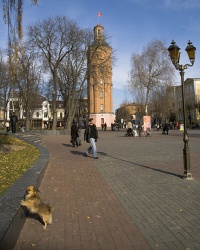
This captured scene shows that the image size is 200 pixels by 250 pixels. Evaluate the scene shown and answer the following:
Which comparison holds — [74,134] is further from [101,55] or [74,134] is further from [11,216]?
[101,55]

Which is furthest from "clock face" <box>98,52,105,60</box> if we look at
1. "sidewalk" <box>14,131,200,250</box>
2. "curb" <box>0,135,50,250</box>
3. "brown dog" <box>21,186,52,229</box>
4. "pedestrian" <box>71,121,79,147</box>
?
"brown dog" <box>21,186,52,229</box>

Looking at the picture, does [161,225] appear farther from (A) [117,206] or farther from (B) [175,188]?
(B) [175,188]

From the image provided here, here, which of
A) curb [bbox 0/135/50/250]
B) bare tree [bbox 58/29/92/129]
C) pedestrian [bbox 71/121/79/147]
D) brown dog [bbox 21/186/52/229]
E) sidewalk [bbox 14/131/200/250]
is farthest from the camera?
bare tree [bbox 58/29/92/129]

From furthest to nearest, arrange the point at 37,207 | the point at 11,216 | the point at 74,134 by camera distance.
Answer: the point at 74,134
the point at 37,207
the point at 11,216

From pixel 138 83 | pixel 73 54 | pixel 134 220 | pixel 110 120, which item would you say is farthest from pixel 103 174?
pixel 110 120

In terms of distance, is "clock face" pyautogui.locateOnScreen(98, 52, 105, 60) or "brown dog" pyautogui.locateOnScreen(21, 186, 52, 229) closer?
"brown dog" pyautogui.locateOnScreen(21, 186, 52, 229)

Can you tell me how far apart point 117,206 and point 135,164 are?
5020 mm

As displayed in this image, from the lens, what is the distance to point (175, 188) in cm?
659

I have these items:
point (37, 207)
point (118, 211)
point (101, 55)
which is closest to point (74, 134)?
point (118, 211)

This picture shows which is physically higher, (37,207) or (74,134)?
(74,134)

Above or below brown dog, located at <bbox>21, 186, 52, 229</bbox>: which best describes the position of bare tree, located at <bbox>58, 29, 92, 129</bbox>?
above

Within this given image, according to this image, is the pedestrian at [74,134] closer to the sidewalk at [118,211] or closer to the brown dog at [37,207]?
the sidewalk at [118,211]

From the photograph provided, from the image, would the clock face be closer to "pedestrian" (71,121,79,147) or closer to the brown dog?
"pedestrian" (71,121,79,147)

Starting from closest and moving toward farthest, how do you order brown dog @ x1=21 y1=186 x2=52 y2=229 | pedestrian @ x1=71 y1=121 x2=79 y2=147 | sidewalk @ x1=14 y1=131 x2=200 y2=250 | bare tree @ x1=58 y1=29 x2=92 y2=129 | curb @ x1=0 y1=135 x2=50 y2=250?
curb @ x1=0 y1=135 x2=50 y2=250, sidewalk @ x1=14 y1=131 x2=200 y2=250, brown dog @ x1=21 y1=186 x2=52 y2=229, pedestrian @ x1=71 y1=121 x2=79 y2=147, bare tree @ x1=58 y1=29 x2=92 y2=129
